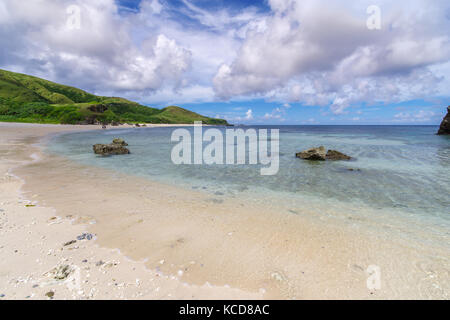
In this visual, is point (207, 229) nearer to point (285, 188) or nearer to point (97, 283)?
point (97, 283)

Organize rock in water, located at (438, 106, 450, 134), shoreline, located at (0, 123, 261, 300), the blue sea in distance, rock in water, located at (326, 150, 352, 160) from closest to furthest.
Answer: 1. shoreline, located at (0, 123, 261, 300)
2. the blue sea in distance
3. rock in water, located at (326, 150, 352, 160)
4. rock in water, located at (438, 106, 450, 134)

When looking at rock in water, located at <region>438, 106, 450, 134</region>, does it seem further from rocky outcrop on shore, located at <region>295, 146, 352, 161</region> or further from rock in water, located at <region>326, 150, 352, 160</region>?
rocky outcrop on shore, located at <region>295, 146, 352, 161</region>

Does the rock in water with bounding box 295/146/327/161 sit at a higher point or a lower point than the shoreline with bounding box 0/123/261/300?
higher

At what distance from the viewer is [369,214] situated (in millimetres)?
8336

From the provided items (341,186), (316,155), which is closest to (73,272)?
(341,186)

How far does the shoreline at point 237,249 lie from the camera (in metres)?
4.19

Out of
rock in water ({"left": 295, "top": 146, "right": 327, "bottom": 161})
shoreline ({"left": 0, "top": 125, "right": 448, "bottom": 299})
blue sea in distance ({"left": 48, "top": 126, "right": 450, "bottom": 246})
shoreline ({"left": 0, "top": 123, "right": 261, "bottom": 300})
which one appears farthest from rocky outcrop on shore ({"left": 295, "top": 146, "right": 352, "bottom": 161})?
shoreline ({"left": 0, "top": 123, "right": 261, "bottom": 300})

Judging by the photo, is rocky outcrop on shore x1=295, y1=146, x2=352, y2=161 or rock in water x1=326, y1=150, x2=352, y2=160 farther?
rock in water x1=326, y1=150, x2=352, y2=160

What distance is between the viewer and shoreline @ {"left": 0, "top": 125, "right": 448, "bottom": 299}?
13.7 ft

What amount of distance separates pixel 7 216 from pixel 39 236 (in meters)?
2.49

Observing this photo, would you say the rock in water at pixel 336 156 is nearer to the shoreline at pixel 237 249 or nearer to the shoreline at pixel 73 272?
the shoreline at pixel 237 249

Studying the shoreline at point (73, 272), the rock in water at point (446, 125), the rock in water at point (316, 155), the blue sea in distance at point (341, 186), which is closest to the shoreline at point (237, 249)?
the shoreline at point (73, 272)

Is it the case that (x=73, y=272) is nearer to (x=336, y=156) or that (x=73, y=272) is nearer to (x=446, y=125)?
(x=336, y=156)
